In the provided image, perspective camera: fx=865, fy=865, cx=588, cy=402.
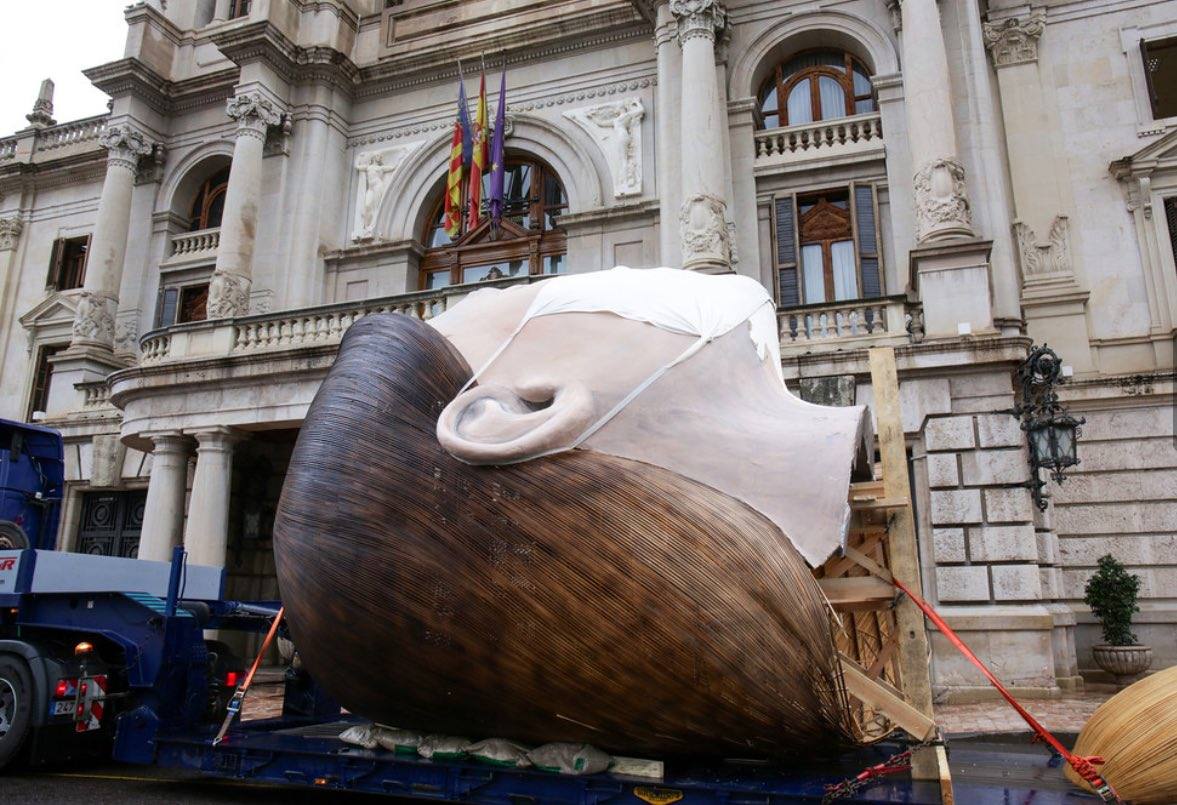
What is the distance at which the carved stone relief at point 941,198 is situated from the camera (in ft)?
46.4

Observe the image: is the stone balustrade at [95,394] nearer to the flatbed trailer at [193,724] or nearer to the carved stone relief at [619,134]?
the carved stone relief at [619,134]

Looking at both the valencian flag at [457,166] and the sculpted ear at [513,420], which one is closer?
the sculpted ear at [513,420]

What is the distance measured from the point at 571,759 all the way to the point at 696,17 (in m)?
15.4

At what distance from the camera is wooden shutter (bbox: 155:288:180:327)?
74.2ft

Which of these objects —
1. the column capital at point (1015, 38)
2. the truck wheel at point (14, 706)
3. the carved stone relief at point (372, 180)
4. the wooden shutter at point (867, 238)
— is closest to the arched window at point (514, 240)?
the carved stone relief at point (372, 180)

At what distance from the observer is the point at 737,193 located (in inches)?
676

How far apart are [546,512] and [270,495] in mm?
15990

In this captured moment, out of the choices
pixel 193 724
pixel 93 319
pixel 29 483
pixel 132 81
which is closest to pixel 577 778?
pixel 193 724

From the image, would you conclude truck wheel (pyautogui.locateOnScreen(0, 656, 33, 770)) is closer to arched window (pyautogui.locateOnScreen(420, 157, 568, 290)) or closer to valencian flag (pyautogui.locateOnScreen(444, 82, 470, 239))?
arched window (pyautogui.locateOnScreen(420, 157, 568, 290))

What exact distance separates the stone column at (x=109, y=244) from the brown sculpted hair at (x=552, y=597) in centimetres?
2001

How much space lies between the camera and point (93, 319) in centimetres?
2166

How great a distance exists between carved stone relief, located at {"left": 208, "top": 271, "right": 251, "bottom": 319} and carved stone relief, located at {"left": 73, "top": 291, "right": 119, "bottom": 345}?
469cm

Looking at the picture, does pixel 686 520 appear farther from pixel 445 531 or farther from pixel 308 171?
pixel 308 171

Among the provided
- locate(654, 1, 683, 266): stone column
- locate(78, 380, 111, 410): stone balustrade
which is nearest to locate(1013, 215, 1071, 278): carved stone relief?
locate(654, 1, 683, 266): stone column
